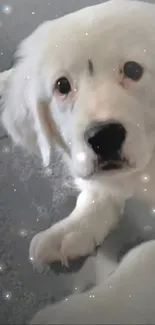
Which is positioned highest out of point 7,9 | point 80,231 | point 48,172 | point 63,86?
point 7,9

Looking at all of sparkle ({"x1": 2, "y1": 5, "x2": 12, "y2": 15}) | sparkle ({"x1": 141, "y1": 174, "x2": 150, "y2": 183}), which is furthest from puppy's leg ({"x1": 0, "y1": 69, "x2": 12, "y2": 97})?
sparkle ({"x1": 141, "y1": 174, "x2": 150, "y2": 183})

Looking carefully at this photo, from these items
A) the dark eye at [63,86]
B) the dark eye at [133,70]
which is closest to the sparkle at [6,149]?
the dark eye at [63,86]

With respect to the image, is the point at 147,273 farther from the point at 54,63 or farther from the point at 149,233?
the point at 54,63

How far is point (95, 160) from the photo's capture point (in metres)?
0.92

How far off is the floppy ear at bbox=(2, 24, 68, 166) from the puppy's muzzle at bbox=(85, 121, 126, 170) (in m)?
0.16

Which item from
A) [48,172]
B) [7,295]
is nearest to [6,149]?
[48,172]

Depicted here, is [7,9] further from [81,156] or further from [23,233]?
[23,233]

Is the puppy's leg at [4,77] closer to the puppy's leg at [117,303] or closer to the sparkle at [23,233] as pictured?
the sparkle at [23,233]

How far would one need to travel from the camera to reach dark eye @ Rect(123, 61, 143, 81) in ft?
3.14

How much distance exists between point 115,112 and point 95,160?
0.09 m

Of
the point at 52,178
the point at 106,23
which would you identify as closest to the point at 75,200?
the point at 52,178

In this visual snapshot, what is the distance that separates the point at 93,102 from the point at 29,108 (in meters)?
0.24

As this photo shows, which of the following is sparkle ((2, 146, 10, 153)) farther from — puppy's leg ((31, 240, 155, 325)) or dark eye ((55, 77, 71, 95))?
puppy's leg ((31, 240, 155, 325))

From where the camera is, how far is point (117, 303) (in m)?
0.75
